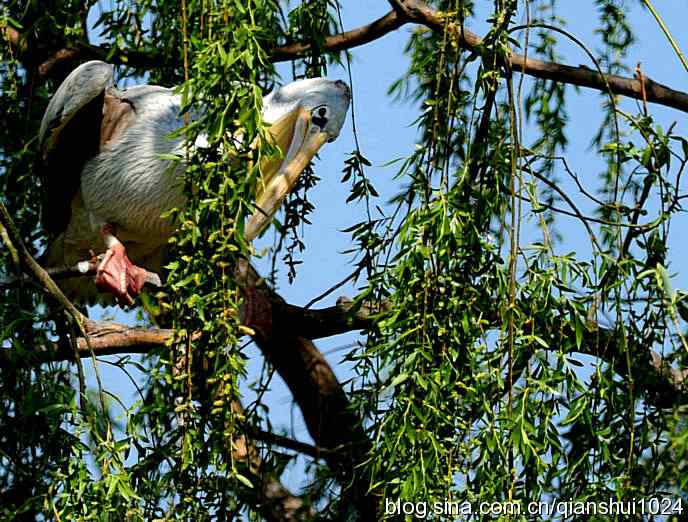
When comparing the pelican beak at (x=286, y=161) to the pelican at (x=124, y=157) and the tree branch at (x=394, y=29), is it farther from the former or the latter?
the tree branch at (x=394, y=29)

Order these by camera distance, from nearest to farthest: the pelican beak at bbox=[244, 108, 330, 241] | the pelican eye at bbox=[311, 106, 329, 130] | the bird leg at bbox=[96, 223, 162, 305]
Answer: the pelican beak at bbox=[244, 108, 330, 241] → the pelican eye at bbox=[311, 106, 329, 130] → the bird leg at bbox=[96, 223, 162, 305]

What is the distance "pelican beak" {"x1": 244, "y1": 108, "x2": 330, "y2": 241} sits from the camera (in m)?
3.15

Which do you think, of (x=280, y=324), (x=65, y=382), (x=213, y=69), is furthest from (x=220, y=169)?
(x=280, y=324)

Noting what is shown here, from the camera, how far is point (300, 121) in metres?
3.28

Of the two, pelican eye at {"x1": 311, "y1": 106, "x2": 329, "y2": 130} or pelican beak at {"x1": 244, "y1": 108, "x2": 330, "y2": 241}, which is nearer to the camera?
pelican beak at {"x1": 244, "y1": 108, "x2": 330, "y2": 241}

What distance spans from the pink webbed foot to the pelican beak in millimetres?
476

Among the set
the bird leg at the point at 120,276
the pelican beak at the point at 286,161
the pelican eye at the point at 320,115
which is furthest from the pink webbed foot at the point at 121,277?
the pelican eye at the point at 320,115

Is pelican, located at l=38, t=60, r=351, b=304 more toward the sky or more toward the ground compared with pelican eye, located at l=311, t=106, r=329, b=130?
more toward the sky

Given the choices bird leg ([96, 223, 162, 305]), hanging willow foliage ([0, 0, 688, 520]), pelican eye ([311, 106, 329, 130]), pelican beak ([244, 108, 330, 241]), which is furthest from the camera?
bird leg ([96, 223, 162, 305])

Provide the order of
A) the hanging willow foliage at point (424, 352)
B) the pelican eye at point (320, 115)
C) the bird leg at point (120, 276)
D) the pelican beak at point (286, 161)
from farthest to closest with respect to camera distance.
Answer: the bird leg at point (120, 276)
the pelican eye at point (320, 115)
the pelican beak at point (286, 161)
the hanging willow foliage at point (424, 352)

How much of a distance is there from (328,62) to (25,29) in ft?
2.42

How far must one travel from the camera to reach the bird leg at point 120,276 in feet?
11.8

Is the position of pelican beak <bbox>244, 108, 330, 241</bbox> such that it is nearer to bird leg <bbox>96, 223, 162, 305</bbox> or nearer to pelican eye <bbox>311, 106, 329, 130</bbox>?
pelican eye <bbox>311, 106, 329, 130</bbox>

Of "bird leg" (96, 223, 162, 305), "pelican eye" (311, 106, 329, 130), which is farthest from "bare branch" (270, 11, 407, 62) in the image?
"bird leg" (96, 223, 162, 305)
